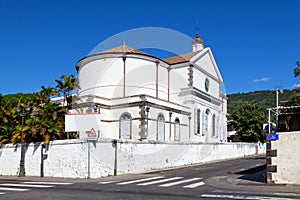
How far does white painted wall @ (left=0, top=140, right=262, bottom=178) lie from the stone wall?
365 inches

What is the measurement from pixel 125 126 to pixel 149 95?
395cm

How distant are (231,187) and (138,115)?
19073 mm

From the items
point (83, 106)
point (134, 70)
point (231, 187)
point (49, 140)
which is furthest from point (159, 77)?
point (231, 187)

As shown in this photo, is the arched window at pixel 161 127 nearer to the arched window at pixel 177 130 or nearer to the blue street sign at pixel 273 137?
the arched window at pixel 177 130

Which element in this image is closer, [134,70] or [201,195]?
[201,195]

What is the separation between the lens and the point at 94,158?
19.2 metres

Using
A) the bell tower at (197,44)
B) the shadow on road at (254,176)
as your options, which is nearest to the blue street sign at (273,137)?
the shadow on road at (254,176)

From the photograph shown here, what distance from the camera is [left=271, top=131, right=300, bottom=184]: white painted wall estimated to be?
14.6m

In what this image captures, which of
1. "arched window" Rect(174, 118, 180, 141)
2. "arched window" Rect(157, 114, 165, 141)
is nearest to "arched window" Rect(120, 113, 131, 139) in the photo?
"arched window" Rect(157, 114, 165, 141)

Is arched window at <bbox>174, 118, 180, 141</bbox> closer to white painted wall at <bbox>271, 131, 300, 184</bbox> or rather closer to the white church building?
the white church building

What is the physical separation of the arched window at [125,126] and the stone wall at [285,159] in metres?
19.2

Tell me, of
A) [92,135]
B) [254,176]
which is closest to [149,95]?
[92,135]

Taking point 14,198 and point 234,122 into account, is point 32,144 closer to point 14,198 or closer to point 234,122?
point 14,198

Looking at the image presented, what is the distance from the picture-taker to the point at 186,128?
38.6 meters
